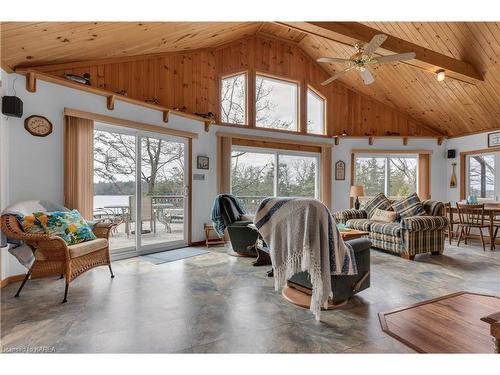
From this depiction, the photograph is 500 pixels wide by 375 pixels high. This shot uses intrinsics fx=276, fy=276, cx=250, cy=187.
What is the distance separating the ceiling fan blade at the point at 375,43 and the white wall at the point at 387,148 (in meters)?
3.66

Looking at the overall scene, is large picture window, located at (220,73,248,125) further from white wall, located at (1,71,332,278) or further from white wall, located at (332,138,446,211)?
white wall, located at (332,138,446,211)

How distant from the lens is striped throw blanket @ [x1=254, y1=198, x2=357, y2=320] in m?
2.16

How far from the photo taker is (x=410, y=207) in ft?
15.6

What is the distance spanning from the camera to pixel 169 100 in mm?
5070

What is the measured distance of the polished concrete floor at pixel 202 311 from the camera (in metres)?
1.91

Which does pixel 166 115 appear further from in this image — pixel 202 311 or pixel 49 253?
pixel 202 311

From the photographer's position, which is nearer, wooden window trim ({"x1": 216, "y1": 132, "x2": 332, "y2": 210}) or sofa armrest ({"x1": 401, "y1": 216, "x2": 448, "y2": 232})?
sofa armrest ({"x1": 401, "y1": 216, "x2": 448, "y2": 232})

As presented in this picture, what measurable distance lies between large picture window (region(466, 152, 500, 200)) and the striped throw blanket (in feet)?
18.2

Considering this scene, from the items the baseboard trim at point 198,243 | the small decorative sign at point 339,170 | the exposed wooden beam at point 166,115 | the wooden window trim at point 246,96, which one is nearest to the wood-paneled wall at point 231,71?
the wooden window trim at point 246,96

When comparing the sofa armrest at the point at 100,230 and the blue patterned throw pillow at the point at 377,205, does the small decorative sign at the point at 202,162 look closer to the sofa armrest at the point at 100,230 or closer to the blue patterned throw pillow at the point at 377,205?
the sofa armrest at the point at 100,230

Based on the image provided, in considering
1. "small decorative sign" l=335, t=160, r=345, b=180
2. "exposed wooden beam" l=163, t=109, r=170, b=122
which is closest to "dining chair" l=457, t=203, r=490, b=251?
"small decorative sign" l=335, t=160, r=345, b=180

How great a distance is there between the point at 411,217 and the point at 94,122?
5060 mm
